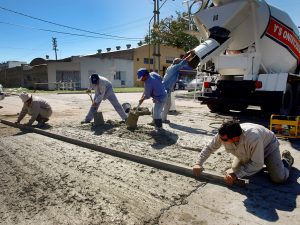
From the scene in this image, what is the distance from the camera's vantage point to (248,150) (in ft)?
12.0

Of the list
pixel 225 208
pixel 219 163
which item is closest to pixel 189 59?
pixel 219 163

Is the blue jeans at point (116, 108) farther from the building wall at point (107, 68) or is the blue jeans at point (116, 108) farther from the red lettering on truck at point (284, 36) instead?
the building wall at point (107, 68)

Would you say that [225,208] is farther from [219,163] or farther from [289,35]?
[289,35]

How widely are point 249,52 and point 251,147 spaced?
5.58 metres

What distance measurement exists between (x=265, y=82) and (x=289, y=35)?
207 centimetres

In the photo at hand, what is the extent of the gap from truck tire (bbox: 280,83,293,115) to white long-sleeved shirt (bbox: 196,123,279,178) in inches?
196

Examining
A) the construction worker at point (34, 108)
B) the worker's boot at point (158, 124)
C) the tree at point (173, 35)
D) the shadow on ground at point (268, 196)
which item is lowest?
the shadow on ground at point (268, 196)

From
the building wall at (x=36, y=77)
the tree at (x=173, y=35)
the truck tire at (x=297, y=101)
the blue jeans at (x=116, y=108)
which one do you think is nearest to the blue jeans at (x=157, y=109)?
the blue jeans at (x=116, y=108)

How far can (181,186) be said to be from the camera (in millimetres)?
3965

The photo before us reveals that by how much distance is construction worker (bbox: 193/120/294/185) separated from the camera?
349 cm

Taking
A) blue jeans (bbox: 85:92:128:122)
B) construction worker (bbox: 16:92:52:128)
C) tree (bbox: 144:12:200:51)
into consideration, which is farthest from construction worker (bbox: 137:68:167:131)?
tree (bbox: 144:12:200:51)

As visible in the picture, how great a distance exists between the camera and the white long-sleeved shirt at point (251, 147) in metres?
3.60

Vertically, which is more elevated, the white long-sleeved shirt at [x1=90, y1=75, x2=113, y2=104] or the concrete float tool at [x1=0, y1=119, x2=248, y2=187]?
the white long-sleeved shirt at [x1=90, y1=75, x2=113, y2=104]

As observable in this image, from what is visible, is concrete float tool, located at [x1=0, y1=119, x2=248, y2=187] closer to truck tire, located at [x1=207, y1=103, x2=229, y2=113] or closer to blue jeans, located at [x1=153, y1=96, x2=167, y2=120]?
blue jeans, located at [x1=153, y1=96, x2=167, y2=120]
